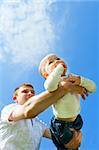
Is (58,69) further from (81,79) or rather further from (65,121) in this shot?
(65,121)

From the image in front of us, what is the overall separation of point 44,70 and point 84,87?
38 centimetres

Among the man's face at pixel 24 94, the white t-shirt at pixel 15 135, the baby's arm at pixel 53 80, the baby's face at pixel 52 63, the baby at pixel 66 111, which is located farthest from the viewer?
the man's face at pixel 24 94

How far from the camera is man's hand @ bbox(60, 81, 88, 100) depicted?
2.96 meters

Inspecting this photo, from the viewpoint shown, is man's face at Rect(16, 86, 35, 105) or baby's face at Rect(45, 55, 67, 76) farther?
man's face at Rect(16, 86, 35, 105)

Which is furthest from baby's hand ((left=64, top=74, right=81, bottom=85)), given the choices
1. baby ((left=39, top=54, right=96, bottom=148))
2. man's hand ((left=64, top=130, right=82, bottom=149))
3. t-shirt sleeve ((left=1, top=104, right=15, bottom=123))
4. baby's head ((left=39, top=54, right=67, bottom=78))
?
t-shirt sleeve ((left=1, top=104, right=15, bottom=123))

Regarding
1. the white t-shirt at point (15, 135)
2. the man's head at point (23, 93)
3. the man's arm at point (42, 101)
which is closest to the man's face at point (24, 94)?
the man's head at point (23, 93)

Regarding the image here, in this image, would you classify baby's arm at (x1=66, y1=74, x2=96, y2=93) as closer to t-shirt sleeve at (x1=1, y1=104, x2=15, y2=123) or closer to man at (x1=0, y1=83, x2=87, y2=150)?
man at (x1=0, y1=83, x2=87, y2=150)

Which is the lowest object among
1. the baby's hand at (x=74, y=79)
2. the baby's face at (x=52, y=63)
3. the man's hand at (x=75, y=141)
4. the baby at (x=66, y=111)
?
the man's hand at (x=75, y=141)

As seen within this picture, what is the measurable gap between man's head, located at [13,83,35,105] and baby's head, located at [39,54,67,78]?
333 mm

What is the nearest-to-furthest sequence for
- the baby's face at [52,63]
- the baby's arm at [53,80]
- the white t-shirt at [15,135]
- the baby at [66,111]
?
the baby's arm at [53,80] → the baby at [66,111] → the baby's face at [52,63] → the white t-shirt at [15,135]

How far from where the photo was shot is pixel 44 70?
10.6 feet

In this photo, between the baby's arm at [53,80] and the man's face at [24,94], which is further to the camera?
the man's face at [24,94]

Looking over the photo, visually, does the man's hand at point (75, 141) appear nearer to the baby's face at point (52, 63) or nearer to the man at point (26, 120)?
the man at point (26, 120)

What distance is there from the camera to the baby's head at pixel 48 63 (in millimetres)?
3123
